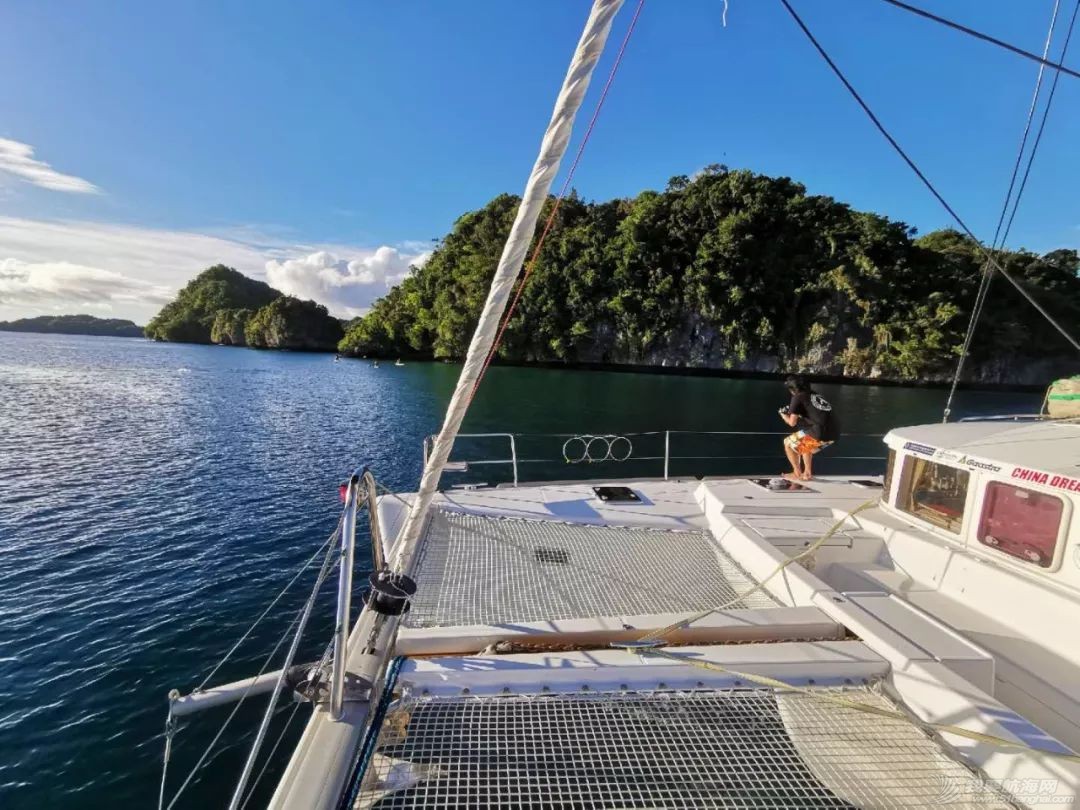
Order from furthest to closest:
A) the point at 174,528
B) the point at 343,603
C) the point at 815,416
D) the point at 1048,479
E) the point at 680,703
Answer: the point at 174,528 → the point at 815,416 → the point at 1048,479 → the point at 680,703 → the point at 343,603

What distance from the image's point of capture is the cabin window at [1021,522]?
4.09m

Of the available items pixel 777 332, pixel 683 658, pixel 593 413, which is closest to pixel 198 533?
pixel 683 658

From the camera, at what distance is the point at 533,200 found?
9.46 feet

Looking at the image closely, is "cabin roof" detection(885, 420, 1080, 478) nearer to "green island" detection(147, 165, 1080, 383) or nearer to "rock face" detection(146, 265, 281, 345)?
"green island" detection(147, 165, 1080, 383)

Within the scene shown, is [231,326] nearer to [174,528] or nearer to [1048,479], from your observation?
[174,528]

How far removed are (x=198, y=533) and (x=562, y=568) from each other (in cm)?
1068

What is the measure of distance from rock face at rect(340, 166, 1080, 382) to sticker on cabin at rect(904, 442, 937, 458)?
184ft

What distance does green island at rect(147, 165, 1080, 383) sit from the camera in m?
56.6

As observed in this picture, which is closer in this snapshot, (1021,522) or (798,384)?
(1021,522)

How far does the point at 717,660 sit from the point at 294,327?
14034 cm

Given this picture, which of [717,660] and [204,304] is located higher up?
[204,304]

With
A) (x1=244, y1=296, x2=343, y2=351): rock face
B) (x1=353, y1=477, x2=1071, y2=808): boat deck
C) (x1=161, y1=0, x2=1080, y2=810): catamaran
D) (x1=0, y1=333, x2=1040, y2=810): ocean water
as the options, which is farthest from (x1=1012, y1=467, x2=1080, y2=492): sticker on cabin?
(x1=244, y1=296, x2=343, y2=351): rock face

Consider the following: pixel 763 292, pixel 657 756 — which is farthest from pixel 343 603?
pixel 763 292

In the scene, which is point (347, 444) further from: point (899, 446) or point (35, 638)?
point (899, 446)
